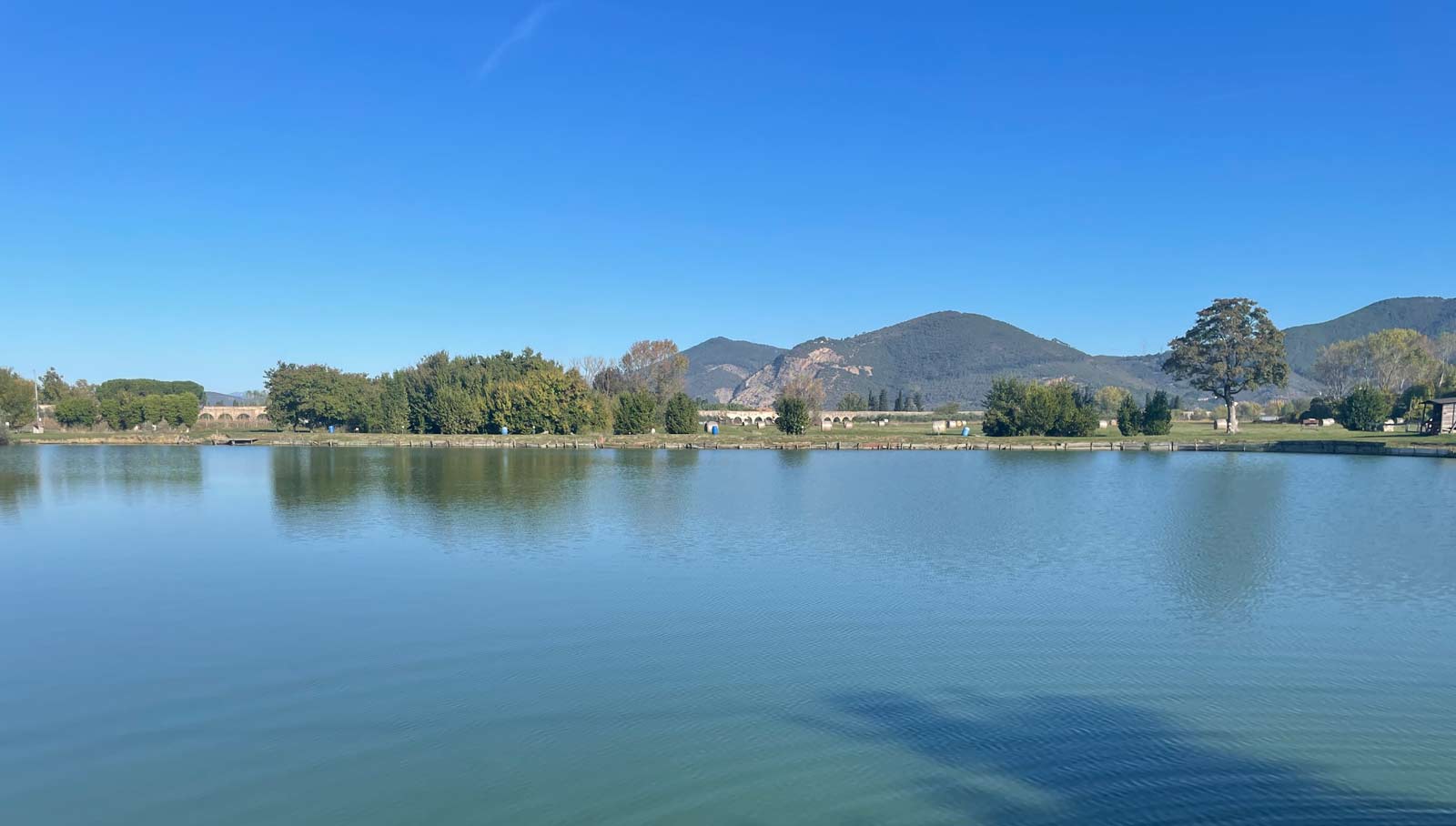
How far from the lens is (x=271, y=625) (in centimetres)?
1326

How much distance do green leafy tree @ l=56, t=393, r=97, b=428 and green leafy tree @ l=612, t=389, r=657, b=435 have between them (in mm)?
55727

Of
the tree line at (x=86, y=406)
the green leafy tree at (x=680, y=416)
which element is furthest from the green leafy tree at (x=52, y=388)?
the green leafy tree at (x=680, y=416)

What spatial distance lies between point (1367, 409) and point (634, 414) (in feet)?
188

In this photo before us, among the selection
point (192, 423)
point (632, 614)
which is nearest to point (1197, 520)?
point (632, 614)

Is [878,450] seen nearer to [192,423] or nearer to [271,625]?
[271,625]

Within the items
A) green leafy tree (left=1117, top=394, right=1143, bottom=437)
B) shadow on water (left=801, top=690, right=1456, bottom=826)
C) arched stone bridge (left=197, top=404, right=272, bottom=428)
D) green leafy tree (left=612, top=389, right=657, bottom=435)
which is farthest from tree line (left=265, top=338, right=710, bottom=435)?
shadow on water (left=801, top=690, right=1456, bottom=826)

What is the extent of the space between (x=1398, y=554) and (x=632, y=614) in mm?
16930

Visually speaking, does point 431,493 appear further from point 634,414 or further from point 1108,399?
point 1108,399

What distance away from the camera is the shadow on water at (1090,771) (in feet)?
23.9

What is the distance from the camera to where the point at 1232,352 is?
235ft

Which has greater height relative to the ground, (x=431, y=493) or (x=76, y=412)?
(x=76, y=412)

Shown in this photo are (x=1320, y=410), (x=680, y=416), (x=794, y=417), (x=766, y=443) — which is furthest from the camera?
(x=1320, y=410)

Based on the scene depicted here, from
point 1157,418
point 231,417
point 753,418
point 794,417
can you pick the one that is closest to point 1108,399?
point 753,418

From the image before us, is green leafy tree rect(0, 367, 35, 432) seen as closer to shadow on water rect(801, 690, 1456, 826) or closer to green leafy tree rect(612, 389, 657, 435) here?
green leafy tree rect(612, 389, 657, 435)
